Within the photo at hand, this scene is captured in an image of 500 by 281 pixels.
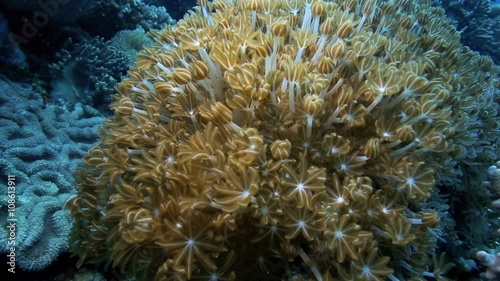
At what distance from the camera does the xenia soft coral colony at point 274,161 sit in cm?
231

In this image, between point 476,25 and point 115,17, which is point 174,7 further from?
point 476,25

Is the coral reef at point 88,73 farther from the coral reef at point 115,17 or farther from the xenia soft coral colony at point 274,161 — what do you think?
the xenia soft coral colony at point 274,161

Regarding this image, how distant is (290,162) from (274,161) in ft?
0.36

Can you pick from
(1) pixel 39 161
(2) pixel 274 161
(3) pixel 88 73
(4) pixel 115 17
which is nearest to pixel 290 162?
(2) pixel 274 161

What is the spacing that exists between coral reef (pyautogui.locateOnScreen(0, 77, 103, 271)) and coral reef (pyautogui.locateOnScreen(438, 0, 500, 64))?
879 cm

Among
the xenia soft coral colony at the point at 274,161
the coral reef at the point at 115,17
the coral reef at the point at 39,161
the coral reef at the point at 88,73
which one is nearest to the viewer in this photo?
the xenia soft coral colony at the point at 274,161

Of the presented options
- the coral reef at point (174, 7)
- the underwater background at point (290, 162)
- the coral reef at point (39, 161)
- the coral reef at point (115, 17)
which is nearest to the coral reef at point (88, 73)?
the coral reef at point (39, 161)

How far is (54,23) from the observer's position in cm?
622

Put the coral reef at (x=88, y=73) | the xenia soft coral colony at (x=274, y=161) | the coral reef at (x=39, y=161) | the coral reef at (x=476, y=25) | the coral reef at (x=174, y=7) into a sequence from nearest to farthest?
1. the xenia soft coral colony at (x=274, y=161)
2. the coral reef at (x=39, y=161)
3. the coral reef at (x=88, y=73)
4. the coral reef at (x=476, y=25)
5. the coral reef at (x=174, y=7)

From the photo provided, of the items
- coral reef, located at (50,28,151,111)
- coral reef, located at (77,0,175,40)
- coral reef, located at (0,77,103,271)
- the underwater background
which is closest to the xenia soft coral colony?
the underwater background

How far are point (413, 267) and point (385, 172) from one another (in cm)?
74

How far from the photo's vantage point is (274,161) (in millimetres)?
2453

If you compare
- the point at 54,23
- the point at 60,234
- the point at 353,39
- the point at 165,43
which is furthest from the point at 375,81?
the point at 54,23

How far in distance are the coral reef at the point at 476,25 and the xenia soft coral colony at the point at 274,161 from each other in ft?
23.8
